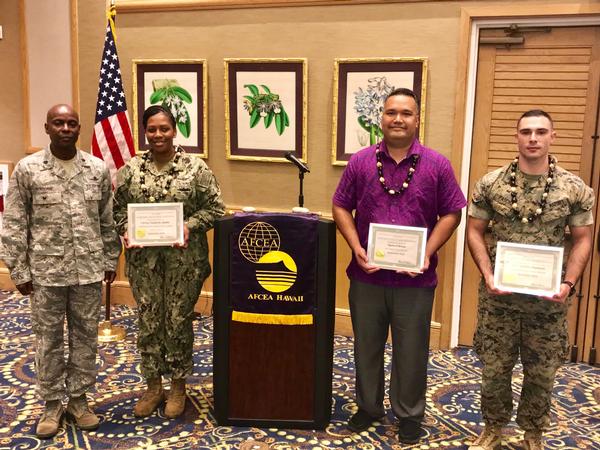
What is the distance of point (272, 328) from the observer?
3.02 meters

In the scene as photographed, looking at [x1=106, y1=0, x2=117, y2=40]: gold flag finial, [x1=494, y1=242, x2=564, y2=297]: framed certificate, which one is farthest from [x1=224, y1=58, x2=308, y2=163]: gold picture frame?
[x1=494, y1=242, x2=564, y2=297]: framed certificate

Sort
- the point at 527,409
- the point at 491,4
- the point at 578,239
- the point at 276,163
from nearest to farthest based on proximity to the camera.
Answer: the point at 578,239 → the point at 527,409 → the point at 491,4 → the point at 276,163

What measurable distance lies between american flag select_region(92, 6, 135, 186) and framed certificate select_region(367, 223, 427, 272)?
2380 mm

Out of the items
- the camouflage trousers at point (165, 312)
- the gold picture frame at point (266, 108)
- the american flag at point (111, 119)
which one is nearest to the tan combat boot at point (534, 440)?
the camouflage trousers at point (165, 312)

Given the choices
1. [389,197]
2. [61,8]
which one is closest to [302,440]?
[389,197]

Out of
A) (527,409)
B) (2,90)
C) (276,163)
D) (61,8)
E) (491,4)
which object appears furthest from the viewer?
(2,90)

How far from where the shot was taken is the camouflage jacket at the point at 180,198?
3064 millimetres

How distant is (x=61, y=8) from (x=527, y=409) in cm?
469

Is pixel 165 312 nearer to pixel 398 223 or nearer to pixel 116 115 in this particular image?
pixel 398 223

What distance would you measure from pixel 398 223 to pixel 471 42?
188 cm

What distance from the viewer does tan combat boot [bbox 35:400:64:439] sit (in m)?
2.97

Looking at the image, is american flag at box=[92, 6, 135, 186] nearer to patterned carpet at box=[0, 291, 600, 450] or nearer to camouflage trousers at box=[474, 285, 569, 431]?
patterned carpet at box=[0, 291, 600, 450]

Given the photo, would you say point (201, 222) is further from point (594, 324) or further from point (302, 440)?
point (594, 324)

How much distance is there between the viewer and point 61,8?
4.98 meters
